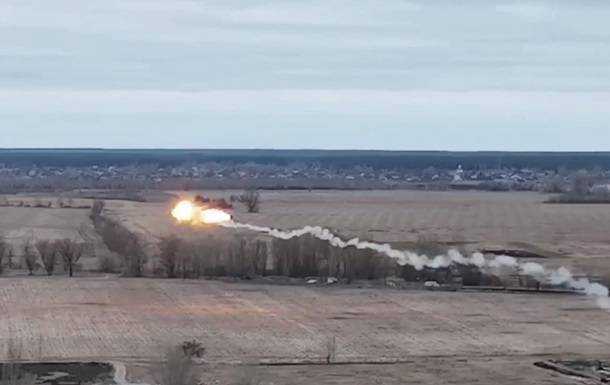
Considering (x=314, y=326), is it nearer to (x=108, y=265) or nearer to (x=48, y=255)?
(x=108, y=265)

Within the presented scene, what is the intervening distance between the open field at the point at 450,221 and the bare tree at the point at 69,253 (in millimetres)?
12271

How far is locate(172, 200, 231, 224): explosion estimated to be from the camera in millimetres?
115000

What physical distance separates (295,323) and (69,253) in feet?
85.9

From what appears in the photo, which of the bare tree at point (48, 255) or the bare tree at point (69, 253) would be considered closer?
Result: the bare tree at point (48, 255)

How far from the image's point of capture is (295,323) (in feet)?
219

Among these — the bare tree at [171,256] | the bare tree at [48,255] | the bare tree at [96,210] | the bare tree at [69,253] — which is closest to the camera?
the bare tree at [171,256]

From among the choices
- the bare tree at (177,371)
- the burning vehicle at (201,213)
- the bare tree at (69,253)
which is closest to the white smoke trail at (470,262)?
the bare tree at (69,253)

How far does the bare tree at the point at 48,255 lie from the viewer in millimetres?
88312

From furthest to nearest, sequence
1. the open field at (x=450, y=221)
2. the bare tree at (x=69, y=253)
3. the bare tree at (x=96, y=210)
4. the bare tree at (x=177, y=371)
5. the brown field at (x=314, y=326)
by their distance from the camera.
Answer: the bare tree at (x=96, y=210)
the open field at (x=450, y=221)
the bare tree at (x=69, y=253)
the brown field at (x=314, y=326)
the bare tree at (x=177, y=371)

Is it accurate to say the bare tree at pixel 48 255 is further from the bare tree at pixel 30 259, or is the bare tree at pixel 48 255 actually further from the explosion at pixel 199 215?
the explosion at pixel 199 215

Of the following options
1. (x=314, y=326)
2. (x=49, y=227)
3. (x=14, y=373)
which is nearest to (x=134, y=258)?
(x=314, y=326)

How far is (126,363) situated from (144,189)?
471ft

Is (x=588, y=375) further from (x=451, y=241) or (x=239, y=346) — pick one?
(x=451, y=241)

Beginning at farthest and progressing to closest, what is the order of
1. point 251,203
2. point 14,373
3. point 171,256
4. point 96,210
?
point 251,203 < point 96,210 < point 171,256 < point 14,373
